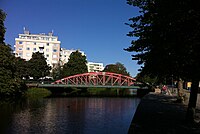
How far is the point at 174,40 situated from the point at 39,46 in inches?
3489

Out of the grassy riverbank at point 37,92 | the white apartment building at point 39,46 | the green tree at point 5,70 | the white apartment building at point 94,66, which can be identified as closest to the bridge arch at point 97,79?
the grassy riverbank at point 37,92

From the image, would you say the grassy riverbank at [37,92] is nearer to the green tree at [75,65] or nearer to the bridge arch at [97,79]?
the bridge arch at [97,79]

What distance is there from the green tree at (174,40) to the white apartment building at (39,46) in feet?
270

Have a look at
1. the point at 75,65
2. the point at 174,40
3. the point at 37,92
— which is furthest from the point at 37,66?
the point at 174,40

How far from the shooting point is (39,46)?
310 ft

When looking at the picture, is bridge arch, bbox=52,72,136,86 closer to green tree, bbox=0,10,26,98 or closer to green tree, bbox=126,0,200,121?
green tree, bbox=0,10,26,98

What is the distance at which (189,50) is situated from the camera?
9.23 m

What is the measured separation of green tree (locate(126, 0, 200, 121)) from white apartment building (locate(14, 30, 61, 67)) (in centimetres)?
A: 8232

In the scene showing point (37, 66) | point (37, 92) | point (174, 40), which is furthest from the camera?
point (37, 66)

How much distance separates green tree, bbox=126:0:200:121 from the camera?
897 centimetres

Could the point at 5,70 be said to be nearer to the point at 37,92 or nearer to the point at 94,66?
the point at 37,92

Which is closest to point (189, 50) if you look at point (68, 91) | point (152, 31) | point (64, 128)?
point (152, 31)

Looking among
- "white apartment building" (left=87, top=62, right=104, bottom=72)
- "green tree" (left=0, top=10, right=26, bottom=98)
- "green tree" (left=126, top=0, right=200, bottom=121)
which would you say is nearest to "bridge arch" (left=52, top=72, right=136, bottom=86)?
"green tree" (left=0, top=10, right=26, bottom=98)

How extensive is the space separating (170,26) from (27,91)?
43.0 meters
